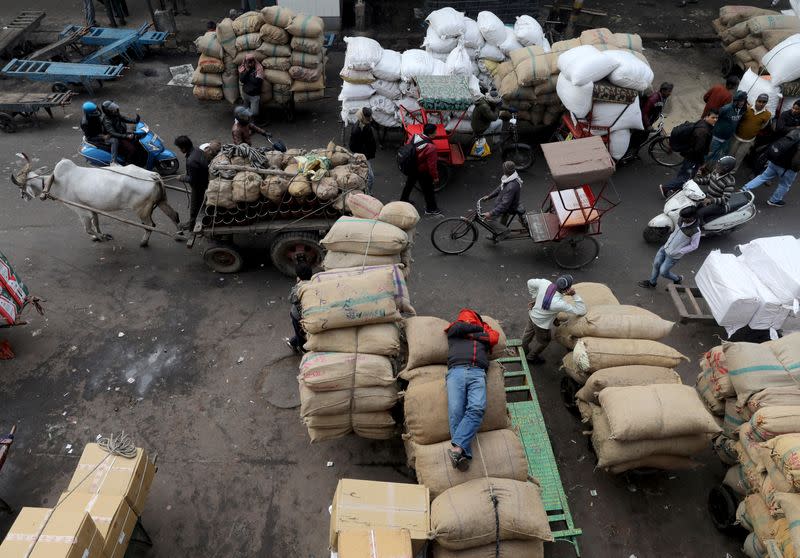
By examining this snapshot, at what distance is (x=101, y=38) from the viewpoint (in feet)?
38.9

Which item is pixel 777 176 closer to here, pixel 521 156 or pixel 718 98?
pixel 718 98

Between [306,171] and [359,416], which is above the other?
[306,171]

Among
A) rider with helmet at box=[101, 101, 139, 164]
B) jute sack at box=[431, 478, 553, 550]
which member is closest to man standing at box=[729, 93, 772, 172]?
jute sack at box=[431, 478, 553, 550]

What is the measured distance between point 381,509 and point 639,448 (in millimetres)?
2550

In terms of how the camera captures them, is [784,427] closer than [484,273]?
Yes

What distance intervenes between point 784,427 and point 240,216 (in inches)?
256

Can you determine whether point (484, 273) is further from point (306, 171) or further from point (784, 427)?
point (784, 427)

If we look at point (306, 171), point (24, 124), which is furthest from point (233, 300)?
Answer: point (24, 124)

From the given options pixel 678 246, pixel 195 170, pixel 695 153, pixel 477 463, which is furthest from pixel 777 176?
pixel 195 170

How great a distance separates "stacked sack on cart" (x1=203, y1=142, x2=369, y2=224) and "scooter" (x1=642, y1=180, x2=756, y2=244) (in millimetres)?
4839

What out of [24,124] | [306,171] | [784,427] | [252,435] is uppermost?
[306,171]

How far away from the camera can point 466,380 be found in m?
4.55

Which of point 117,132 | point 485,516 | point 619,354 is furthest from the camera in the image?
point 117,132

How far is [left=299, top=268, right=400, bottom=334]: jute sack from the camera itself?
4.91 metres
